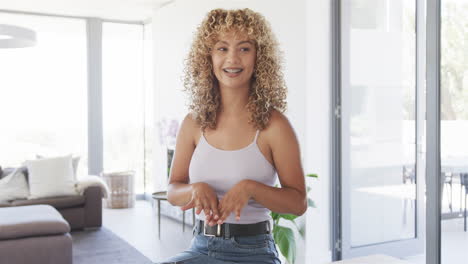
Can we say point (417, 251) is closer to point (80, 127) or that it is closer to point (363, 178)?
point (363, 178)

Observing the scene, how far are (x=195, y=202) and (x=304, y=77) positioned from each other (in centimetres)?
304

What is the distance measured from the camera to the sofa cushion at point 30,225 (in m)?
4.04

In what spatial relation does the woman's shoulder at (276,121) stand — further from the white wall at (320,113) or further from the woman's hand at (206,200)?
the white wall at (320,113)

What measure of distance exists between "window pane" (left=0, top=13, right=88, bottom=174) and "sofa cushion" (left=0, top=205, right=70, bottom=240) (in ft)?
10.4

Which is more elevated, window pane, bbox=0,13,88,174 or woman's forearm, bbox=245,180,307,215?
window pane, bbox=0,13,88,174

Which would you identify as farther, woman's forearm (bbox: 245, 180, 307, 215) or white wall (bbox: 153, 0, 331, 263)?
white wall (bbox: 153, 0, 331, 263)

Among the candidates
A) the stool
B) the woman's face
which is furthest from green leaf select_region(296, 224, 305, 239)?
the woman's face

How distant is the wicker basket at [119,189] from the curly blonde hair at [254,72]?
615cm

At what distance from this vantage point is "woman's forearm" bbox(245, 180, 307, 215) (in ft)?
3.88

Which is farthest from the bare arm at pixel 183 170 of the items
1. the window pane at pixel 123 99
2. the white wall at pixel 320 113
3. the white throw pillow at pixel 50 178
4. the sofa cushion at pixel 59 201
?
the window pane at pixel 123 99

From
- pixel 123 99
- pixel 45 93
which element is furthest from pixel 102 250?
pixel 123 99

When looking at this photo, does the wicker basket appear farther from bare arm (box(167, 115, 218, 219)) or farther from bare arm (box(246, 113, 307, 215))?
bare arm (box(246, 113, 307, 215))

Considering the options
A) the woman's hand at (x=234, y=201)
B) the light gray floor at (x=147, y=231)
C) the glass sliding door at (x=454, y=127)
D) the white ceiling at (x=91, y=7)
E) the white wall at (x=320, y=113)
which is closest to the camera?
the woman's hand at (x=234, y=201)

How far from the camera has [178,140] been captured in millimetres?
1382
